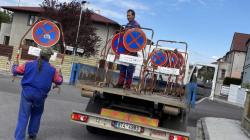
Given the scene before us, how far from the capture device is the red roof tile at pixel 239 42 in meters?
76.8

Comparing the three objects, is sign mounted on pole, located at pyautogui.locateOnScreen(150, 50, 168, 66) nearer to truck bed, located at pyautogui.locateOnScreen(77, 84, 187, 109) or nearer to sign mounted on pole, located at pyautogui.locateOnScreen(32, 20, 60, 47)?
sign mounted on pole, located at pyautogui.locateOnScreen(32, 20, 60, 47)

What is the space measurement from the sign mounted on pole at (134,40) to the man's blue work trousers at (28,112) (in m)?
2.29

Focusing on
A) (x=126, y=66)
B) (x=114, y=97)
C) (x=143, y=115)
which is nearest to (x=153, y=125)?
(x=143, y=115)

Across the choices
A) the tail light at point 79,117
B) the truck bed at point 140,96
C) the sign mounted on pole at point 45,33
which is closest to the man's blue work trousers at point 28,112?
the tail light at point 79,117

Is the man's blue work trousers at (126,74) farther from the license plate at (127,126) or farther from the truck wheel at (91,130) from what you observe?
the license plate at (127,126)

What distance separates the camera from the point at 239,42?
80.4 metres

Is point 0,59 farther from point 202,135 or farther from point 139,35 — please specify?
point 139,35

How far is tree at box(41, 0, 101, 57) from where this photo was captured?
41.3 m

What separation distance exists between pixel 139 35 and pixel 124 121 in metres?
1.88

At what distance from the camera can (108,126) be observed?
8.05 meters

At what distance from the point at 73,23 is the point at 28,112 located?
36.4 meters

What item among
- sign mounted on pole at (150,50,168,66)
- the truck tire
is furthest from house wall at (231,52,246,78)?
the truck tire

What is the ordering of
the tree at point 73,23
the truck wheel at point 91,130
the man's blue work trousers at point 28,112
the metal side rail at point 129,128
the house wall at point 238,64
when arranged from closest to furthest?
the man's blue work trousers at point 28,112 < the metal side rail at point 129,128 < the truck wheel at point 91,130 < the tree at point 73,23 < the house wall at point 238,64

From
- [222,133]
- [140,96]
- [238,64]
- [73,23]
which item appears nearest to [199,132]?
[222,133]
